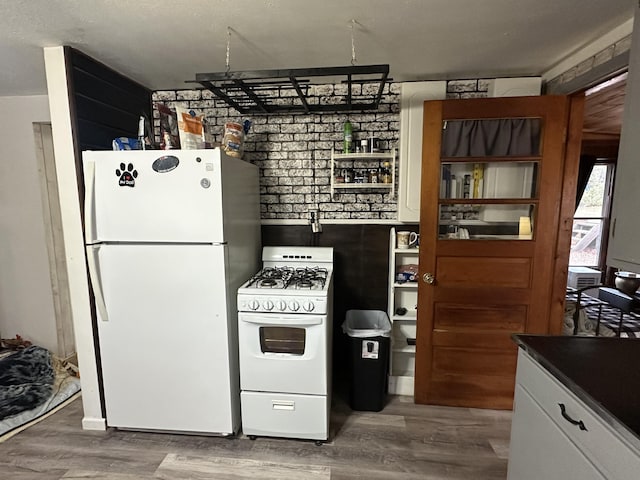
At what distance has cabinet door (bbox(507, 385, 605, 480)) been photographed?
1.03 m

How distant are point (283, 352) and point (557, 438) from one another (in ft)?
4.46

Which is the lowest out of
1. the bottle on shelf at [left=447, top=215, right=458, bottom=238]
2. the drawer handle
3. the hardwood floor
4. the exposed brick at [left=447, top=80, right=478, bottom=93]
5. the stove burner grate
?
the hardwood floor

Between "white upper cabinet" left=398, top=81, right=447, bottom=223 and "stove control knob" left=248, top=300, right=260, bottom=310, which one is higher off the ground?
"white upper cabinet" left=398, top=81, right=447, bottom=223

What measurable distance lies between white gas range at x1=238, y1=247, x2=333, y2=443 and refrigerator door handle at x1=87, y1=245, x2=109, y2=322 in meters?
0.85

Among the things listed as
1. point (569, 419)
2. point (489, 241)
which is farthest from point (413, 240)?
point (569, 419)

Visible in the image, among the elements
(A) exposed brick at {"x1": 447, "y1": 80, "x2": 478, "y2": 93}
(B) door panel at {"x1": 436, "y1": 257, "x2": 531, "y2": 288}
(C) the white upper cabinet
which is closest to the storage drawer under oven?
(B) door panel at {"x1": 436, "y1": 257, "x2": 531, "y2": 288}

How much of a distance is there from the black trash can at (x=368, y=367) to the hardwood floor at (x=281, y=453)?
0.34 ft

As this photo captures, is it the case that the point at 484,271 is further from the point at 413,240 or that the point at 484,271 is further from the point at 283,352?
the point at 283,352

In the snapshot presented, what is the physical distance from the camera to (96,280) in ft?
6.23

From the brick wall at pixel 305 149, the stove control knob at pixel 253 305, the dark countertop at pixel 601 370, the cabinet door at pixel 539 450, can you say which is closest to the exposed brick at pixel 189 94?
the brick wall at pixel 305 149

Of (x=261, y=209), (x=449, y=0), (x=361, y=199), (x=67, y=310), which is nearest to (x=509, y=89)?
(x=449, y=0)

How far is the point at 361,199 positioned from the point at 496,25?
4.47 ft

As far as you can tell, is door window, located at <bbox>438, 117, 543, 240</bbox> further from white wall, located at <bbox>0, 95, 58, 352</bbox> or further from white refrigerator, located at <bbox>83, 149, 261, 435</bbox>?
white wall, located at <bbox>0, 95, 58, 352</bbox>

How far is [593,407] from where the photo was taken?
952 mm
